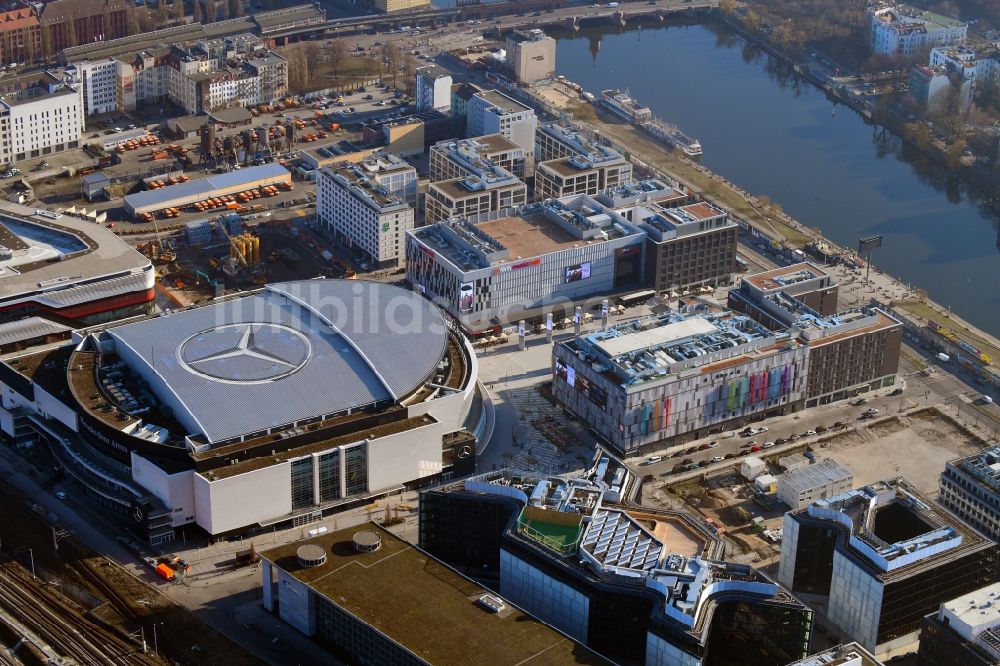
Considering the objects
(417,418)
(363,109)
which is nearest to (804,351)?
(417,418)

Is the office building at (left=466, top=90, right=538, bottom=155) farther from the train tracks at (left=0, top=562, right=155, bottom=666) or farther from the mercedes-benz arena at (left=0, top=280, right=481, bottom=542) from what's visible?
the train tracks at (left=0, top=562, right=155, bottom=666)

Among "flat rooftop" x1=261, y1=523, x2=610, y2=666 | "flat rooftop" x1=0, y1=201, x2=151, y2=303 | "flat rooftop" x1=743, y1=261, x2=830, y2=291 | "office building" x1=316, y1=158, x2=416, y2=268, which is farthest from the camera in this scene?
"office building" x1=316, y1=158, x2=416, y2=268

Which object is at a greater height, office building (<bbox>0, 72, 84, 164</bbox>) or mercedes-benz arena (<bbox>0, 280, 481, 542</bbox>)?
office building (<bbox>0, 72, 84, 164</bbox>)

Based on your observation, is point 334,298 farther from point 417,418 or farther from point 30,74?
point 30,74

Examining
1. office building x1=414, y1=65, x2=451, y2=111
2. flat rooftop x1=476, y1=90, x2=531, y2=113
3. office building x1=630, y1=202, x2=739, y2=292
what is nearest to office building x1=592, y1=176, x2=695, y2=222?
office building x1=630, y1=202, x2=739, y2=292

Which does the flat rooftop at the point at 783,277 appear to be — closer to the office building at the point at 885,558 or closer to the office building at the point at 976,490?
the office building at the point at 976,490

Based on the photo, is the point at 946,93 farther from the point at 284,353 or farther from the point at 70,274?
the point at 70,274

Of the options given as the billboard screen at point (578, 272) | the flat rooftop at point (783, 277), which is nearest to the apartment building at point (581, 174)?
the billboard screen at point (578, 272)

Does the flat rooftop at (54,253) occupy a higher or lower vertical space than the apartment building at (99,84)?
lower
